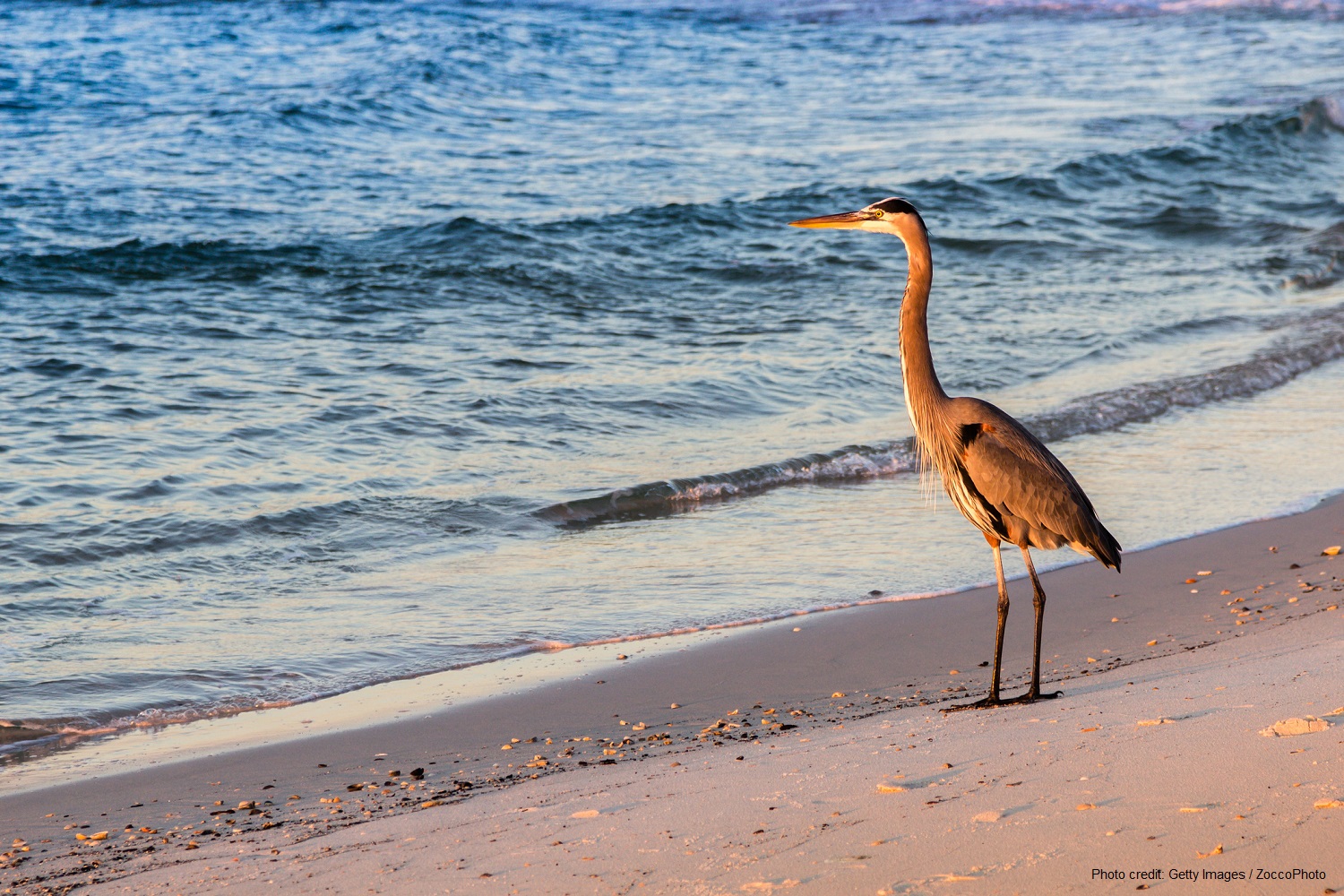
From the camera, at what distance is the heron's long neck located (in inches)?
189

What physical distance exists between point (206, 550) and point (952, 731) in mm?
4138

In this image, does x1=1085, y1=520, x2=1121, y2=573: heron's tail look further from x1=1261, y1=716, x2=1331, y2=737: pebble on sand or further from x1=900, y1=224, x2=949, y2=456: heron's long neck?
x1=1261, y1=716, x2=1331, y2=737: pebble on sand

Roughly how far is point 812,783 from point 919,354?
198cm

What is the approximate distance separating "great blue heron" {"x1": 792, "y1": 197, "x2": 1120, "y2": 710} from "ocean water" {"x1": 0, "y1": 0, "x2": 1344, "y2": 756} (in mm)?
1251

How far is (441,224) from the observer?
13.6 meters

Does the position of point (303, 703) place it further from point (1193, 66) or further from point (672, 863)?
point (1193, 66)

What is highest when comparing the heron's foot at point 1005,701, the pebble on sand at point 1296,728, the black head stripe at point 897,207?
the black head stripe at point 897,207

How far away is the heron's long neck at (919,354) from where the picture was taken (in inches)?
189

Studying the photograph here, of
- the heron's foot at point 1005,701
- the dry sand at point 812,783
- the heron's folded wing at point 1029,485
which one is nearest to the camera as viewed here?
the dry sand at point 812,783

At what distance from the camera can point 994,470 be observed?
4.61 metres
